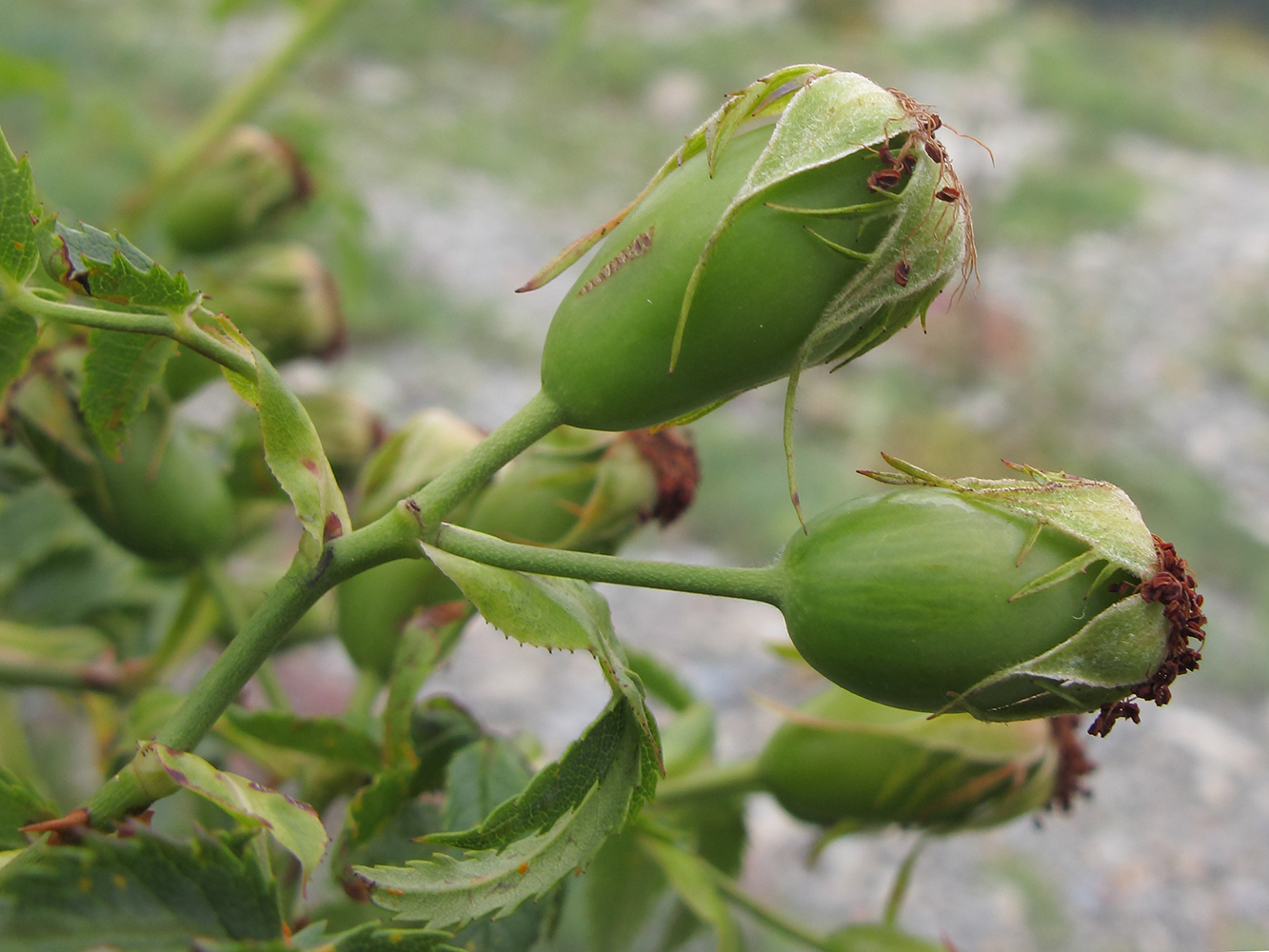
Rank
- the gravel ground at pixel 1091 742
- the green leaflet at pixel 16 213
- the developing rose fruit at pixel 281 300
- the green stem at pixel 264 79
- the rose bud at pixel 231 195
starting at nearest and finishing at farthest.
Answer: the green leaflet at pixel 16 213 < the developing rose fruit at pixel 281 300 < the rose bud at pixel 231 195 < the green stem at pixel 264 79 < the gravel ground at pixel 1091 742

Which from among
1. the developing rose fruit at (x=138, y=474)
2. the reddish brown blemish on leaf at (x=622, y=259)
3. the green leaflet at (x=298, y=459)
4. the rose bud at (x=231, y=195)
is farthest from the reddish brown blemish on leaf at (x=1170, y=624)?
the rose bud at (x=231, y=195)

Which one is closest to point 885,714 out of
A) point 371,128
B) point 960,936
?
point 960,936

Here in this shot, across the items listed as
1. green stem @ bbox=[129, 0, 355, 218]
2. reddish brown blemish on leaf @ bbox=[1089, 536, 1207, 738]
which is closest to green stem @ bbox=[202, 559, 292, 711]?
reddish brown blemish on leaf @ bbox=[1089, 536, 1207, 738]

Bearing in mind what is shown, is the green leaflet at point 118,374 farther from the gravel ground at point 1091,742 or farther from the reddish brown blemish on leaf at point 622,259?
the gravel ground at point 1091,742

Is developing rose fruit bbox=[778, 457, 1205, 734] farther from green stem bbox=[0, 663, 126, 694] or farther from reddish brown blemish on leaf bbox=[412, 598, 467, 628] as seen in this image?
green stem bbox=[0, 663, 126, 694]

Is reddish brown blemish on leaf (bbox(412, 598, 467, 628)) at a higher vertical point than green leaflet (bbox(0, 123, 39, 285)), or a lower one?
lower
